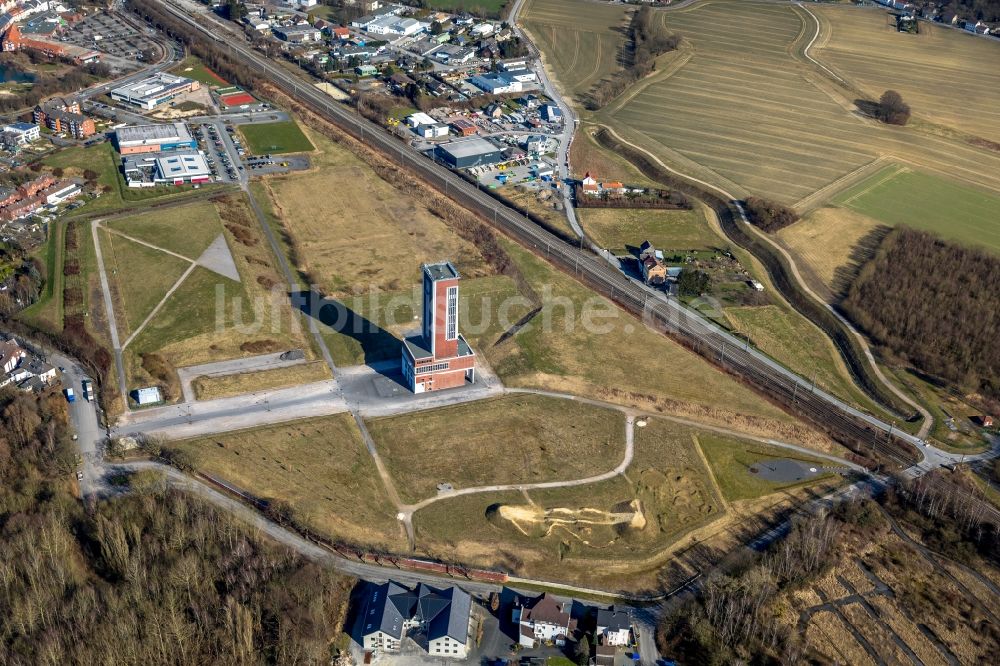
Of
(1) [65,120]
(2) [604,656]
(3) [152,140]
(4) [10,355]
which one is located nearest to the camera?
(2) [604,656]

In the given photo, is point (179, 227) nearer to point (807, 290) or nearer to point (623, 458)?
point (623, 458)

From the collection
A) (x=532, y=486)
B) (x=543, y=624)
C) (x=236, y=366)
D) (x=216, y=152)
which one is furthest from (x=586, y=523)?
(x=216, y=152)

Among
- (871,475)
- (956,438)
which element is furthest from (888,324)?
(871,475)

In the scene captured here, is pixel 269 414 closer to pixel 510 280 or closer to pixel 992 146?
pixel 510 280

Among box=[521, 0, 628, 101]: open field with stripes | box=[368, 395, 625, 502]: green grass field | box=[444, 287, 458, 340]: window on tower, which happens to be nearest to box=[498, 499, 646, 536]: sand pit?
box=[368, 395, 625, 502]: green grass field

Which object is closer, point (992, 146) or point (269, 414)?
point (269, 414)
